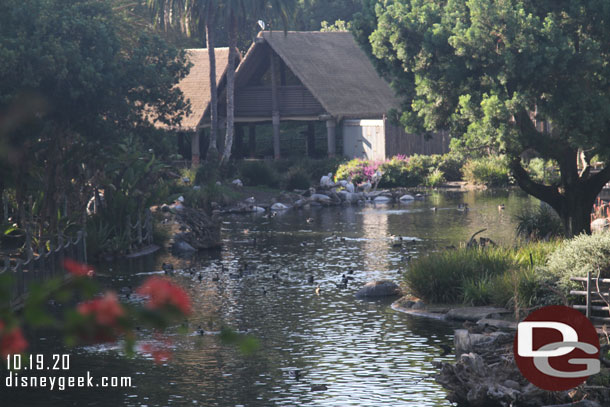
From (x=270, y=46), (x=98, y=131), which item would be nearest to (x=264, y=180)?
(x=270, y=46)

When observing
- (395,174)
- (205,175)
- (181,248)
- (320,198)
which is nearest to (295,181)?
(320,198)

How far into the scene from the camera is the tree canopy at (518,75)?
21.6 metres

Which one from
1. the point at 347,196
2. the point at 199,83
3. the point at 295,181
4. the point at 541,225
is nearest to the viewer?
the point at 541,225

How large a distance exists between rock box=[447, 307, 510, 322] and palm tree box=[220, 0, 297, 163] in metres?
32.4

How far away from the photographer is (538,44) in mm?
21438

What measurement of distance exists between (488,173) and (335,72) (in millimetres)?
12816

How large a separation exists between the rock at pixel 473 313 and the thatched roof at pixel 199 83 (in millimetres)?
37798

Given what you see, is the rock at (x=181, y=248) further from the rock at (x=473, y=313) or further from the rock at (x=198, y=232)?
the rock at (x=473, y=313)

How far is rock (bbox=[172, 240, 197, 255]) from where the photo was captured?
29.8m

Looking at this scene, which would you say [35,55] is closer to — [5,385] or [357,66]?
[5,385]

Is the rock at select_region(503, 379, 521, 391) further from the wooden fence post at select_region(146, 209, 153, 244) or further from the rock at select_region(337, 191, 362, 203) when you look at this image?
the rock at select_region(337, 191, 362, 203)

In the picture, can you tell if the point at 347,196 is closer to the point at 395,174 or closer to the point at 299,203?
the point at 299,203

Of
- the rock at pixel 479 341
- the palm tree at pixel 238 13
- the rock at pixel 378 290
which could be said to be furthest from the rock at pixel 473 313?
the palm tree at pixel 238 13

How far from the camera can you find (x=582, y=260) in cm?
1678
